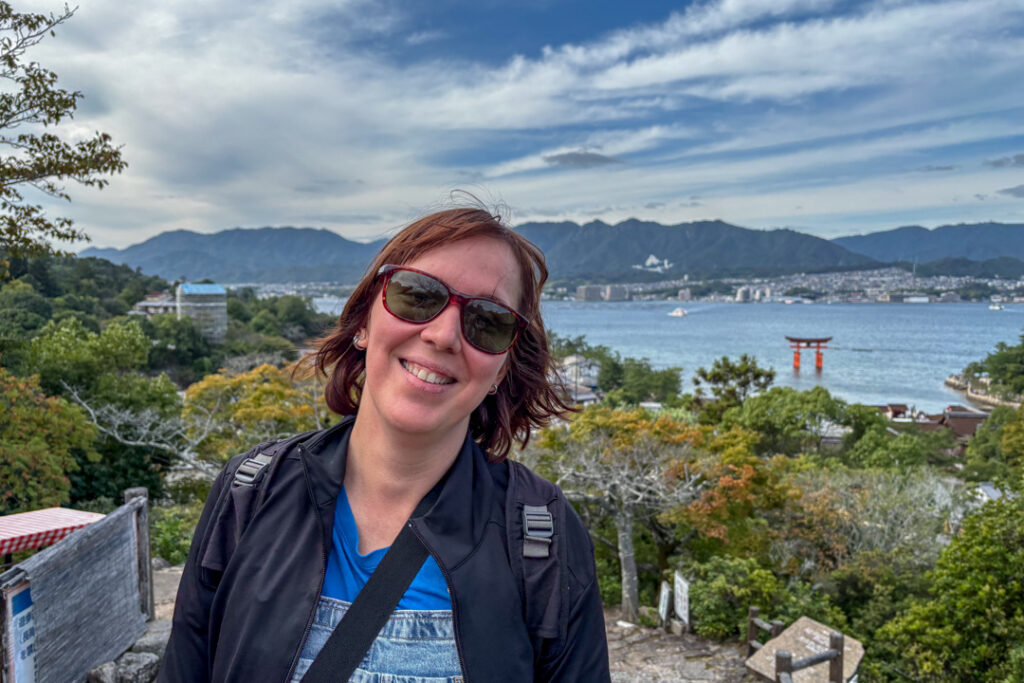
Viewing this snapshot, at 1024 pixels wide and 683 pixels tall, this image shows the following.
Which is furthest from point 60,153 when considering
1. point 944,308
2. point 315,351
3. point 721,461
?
point 944,308

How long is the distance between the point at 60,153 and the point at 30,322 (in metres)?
16.6

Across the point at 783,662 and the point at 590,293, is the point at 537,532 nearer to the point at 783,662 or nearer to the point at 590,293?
the point at 783,662

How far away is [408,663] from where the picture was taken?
1145 millimetres

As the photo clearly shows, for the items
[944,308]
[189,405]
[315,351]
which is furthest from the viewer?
[944,308]

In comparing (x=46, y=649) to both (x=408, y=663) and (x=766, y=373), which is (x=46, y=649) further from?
(x=766, y=373)

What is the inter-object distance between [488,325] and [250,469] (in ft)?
1.66

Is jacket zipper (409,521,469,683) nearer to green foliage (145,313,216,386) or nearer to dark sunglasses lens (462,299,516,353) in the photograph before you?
dark sunglasses lens (462,299,516,353)

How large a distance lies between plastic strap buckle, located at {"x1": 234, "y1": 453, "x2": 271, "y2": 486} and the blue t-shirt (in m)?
0.16

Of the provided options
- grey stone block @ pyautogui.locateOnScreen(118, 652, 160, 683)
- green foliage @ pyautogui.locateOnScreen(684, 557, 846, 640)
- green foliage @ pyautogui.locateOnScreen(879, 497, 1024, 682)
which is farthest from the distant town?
grey stone block @ pyautogui.locateOnScreen(118, 652, 160, 683)

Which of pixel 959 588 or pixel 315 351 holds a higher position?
pixel 315 351

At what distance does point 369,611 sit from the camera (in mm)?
1143

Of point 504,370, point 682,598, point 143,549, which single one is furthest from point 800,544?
point 504,370

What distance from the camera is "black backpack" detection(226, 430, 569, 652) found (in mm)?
1185

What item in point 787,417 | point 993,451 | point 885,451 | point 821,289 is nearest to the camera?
point 885,451
